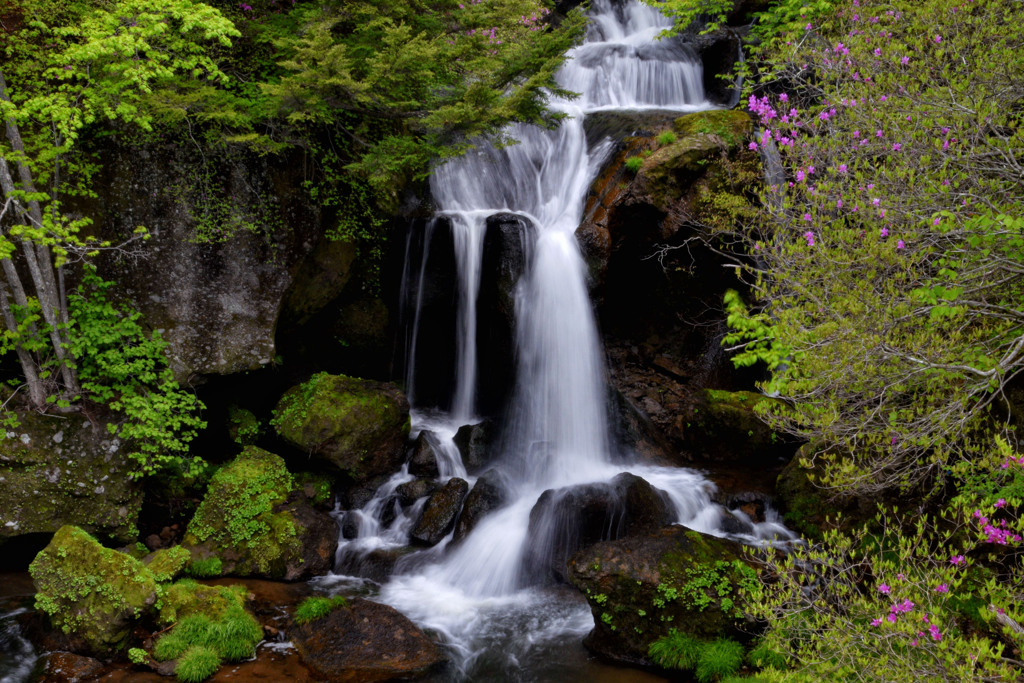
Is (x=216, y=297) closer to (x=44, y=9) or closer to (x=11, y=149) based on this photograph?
(x=11, y=149)

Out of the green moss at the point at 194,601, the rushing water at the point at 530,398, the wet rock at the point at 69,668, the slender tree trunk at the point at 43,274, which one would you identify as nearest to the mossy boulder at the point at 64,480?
the slender tree trunk at the point at 43,274

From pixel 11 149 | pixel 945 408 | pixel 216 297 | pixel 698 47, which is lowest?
pixel 945 408

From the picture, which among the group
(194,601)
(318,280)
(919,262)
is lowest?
(194,601)

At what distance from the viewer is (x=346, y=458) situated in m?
8.16

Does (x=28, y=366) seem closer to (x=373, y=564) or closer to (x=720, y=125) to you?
(x=373, y=564)

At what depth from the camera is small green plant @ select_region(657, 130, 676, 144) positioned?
10.2 meters

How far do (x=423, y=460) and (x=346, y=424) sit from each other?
1.20 meters

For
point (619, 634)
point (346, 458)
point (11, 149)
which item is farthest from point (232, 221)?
point (619, 634)

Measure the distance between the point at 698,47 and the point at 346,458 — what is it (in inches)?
470

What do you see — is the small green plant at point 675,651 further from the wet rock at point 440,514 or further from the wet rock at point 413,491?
the wet rock at point 413,491

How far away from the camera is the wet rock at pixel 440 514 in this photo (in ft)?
24.4

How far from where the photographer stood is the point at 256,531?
6.84 m

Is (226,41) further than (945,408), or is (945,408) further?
(226,41)

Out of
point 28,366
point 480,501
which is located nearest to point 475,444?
point 480,501
